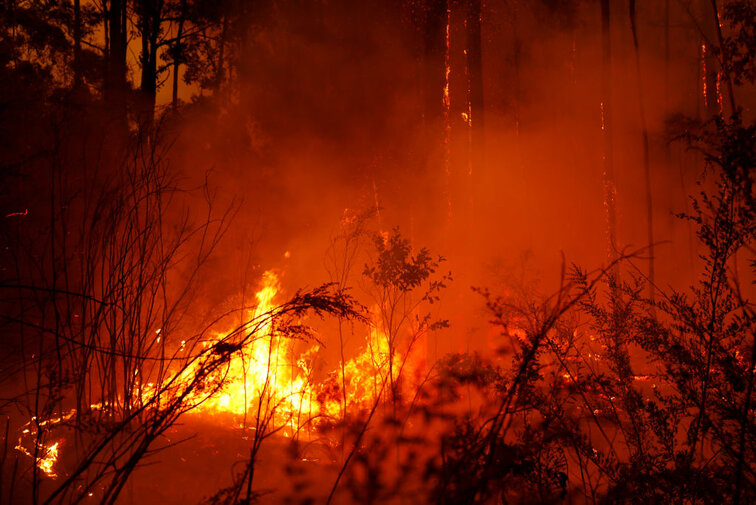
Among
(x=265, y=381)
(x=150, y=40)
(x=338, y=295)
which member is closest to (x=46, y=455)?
(x=265, y=381)

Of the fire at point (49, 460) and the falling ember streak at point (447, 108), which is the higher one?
the falling ember streak at point (447, 108)

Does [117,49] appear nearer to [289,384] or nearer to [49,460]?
[289,384]

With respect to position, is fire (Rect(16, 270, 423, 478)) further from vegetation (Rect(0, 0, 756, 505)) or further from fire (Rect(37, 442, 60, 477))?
fire (Rect(37, 442, 60, 477))

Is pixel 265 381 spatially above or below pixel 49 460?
above

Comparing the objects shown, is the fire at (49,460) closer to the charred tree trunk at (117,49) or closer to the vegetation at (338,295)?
the vegetation at (338,295)

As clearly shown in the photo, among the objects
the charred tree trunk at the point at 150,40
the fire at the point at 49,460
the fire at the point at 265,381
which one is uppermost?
the charred tree trunk at the point at 150,40

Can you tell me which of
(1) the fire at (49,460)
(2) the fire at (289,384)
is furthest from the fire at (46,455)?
(2) the fire at (289,384)

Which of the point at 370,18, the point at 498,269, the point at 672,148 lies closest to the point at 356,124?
the point at 370,18

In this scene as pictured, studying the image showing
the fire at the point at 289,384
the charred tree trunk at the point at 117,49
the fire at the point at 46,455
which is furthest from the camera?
the charred tree trunk at the point at 117,49

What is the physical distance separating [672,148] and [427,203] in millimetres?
4810

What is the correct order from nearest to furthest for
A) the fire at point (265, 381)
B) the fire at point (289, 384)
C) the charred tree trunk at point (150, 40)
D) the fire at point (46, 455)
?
1. the fire at point (46, 455)
2. the fire at point (289, 384)
3. the fire at point (265, 381)
4. the charred tree trunk at point (150, 40)

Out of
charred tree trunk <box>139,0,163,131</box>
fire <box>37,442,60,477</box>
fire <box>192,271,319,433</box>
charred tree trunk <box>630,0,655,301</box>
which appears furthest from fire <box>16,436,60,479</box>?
charred tree trunk <box>630,0,655,301</box>

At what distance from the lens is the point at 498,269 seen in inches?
255

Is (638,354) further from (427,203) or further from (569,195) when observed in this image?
(427,203)
